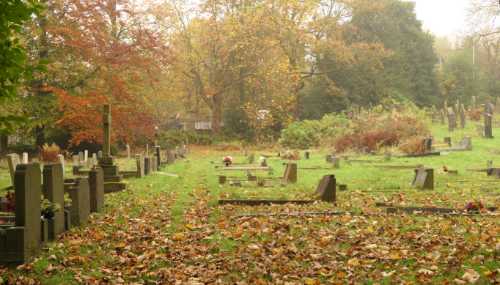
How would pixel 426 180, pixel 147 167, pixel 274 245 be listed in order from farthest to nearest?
pixel 147 167
pixel 426 180
pixel 274 245

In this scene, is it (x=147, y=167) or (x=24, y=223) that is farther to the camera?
(x=147, y=167)

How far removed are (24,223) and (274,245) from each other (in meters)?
3.37

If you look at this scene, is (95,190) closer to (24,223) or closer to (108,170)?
(24,223)

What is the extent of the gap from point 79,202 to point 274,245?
13.0ft

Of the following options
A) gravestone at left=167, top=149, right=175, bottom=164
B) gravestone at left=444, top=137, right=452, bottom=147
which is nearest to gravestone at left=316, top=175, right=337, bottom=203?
gravestone at left=167, top=149, right=175, bottom=164

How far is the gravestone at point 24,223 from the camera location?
838 centimetres

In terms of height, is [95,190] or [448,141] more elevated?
[448,141]

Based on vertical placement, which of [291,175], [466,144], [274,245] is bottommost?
[274,245]

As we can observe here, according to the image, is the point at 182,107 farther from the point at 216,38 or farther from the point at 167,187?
the point at 167,187

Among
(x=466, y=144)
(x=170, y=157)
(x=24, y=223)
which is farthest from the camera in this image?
(x=170, y=157)

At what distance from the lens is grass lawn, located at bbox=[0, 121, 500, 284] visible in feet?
25.0

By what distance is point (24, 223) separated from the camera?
854 cm

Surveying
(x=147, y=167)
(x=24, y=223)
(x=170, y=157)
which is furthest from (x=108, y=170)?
(x=170, y=157)

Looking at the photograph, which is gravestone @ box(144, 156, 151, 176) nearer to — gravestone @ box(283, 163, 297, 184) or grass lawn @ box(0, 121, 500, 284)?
gravestone @ box(283, 163, 297, 184)
